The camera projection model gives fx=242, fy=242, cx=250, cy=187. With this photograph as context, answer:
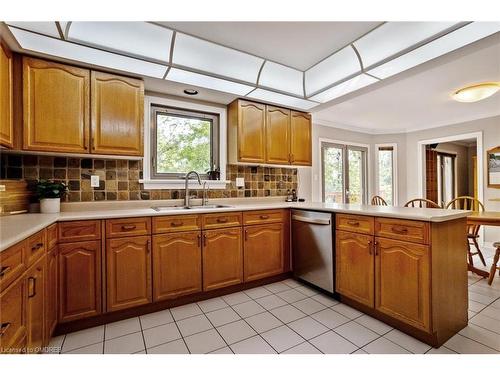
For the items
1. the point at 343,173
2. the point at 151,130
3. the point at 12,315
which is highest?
the point at 151,130

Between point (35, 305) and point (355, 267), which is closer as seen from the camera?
point (35, 305)

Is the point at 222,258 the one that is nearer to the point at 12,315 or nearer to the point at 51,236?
the point at 51,236

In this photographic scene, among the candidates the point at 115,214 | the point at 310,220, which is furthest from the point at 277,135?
the point at 115,214

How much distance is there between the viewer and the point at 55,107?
195 centimetres

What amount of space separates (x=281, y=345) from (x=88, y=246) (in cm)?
155

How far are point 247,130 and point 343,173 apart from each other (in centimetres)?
271

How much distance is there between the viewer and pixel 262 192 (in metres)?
3.36

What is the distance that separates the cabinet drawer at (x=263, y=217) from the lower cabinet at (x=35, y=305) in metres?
1.59

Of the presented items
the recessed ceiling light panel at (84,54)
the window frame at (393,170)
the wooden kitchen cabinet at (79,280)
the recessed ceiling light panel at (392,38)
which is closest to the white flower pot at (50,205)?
the wooden kitchen cabinet at (79,280)

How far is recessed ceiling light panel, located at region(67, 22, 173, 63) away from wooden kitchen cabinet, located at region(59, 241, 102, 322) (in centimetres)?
155

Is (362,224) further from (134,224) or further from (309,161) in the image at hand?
(134,224)

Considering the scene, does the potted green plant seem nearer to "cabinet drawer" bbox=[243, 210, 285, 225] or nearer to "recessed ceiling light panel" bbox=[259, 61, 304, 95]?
"cabinet drawer" bbox=[243, 210, 285, 225]

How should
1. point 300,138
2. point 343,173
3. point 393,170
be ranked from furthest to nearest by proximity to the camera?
1. point 393,170
2. point 343,173
3. point 300,138

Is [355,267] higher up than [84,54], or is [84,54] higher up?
[84,54]
